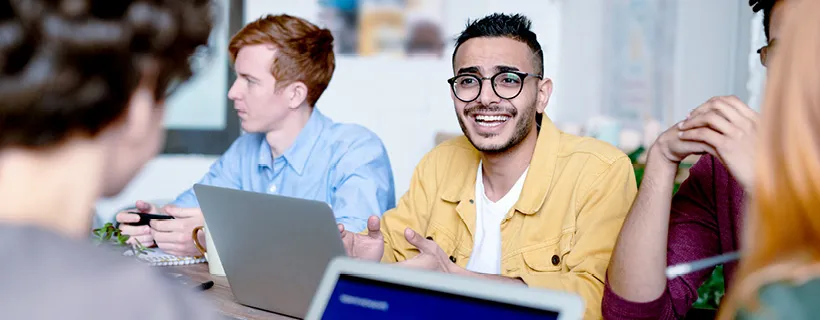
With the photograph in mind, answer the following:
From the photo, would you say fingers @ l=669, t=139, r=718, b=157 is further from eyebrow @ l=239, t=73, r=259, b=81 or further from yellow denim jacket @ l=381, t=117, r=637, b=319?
eyebrow @ l=239, t=73, r=259, b=81

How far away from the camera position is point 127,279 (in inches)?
24.8

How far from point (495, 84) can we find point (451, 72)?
8.20 ft

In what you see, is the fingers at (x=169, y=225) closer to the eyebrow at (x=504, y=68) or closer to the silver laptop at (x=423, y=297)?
the eyebrow at (x=504, y=68)

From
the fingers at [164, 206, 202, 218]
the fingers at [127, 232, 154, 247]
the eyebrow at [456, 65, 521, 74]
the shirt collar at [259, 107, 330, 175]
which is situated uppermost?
the eyebrow at [456, 65, 521, 74]

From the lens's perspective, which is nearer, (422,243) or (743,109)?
(743,109)

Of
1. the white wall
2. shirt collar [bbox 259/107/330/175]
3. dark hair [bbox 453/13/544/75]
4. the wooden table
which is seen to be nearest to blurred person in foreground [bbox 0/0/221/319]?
the wooden table

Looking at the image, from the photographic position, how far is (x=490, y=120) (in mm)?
2098

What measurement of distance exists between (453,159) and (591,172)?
47 cm

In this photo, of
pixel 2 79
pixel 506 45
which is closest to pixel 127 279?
pixel 2 79

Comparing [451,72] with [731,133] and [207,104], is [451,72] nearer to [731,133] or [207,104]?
[207,104]

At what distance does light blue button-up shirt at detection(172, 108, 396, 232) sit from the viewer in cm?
253

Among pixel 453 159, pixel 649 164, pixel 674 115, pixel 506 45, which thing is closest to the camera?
pixel 649 164

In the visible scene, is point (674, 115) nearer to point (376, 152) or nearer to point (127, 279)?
point (376, 152)

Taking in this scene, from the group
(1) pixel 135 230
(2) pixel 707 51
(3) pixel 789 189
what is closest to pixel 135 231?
(1) pixel 135 230
